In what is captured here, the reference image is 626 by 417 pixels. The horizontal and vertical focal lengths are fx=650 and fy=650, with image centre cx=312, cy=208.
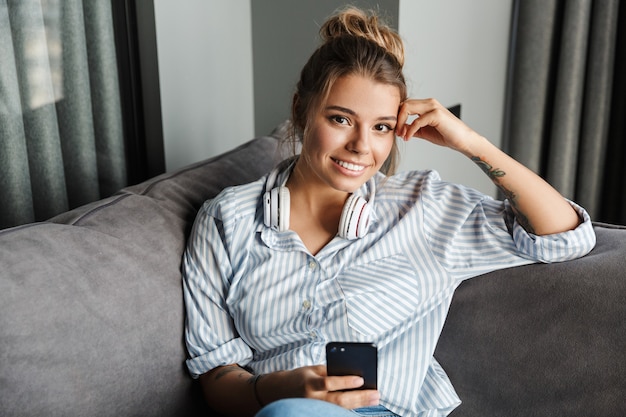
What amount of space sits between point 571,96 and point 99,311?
1972mm

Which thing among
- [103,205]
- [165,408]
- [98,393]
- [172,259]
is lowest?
[165,408]

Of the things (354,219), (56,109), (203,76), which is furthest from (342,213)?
(203,76)

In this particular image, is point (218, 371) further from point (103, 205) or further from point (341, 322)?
point (103, 205)

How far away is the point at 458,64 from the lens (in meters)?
2.50

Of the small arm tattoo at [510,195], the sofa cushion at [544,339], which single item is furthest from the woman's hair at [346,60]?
the sofa cushion at [544,339]

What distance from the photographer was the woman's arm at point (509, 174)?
1251 millimetres

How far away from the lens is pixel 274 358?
1279 millimetres

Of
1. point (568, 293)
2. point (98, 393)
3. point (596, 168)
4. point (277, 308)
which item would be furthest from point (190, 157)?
point (596, 168)

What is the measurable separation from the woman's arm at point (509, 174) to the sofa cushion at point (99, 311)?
0.54 meters

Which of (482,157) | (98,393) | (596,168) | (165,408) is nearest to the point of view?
(98,393)

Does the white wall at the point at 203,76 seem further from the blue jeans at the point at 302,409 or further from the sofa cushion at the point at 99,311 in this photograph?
the blue jeans at the point at 302,409

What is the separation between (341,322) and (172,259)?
1.16 ft

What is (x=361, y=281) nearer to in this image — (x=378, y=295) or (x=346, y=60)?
(x=378, y=295)

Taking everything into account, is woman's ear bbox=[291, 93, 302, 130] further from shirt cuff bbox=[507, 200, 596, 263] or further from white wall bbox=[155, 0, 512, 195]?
white wall bbox=[155, 0, 512, 195]
